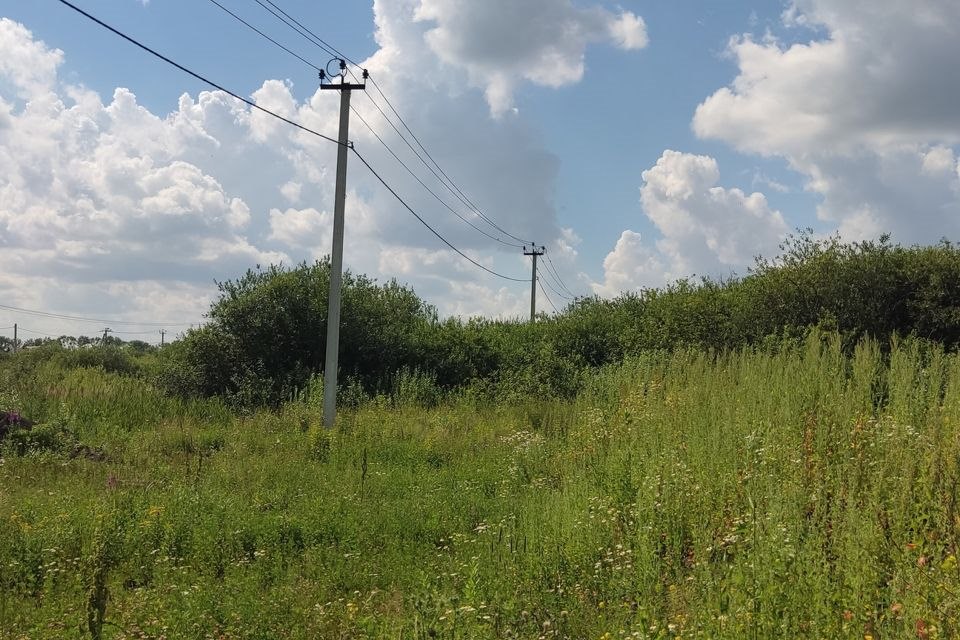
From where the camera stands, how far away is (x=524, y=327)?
24.0m

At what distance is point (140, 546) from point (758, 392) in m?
6.57

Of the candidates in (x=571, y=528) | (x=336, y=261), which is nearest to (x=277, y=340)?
(x=336, y=261)

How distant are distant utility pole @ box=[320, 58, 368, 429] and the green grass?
246 centimetres

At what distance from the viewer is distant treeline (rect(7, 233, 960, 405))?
1469 cm

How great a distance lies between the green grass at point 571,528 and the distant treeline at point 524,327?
5743 millimetres

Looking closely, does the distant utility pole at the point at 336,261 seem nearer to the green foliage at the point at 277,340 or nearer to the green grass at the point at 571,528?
the green grass at the point at 571,528

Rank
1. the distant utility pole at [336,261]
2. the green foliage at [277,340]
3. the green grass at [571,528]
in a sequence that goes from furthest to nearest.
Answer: the green foliage at [277,340] → the distant utility pole at [336,261] → the green grass at [571,528]

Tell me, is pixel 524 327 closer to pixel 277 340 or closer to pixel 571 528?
pixel 277 340

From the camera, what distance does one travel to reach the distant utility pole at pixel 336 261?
555 inches

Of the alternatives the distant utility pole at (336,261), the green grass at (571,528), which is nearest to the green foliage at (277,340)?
the distant utility pole at (336,261)

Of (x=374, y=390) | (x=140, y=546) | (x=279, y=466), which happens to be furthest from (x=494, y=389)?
(x=140, y=546)

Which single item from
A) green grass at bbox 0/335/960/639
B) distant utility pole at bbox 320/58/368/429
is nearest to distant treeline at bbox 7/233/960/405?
distant utility pole at bbox 320/58/368/429

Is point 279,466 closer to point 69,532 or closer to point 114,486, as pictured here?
point 114,486

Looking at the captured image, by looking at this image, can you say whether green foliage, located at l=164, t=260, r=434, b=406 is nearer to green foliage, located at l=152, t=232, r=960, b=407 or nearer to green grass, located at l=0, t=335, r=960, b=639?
green foliage, located at l=152, t=232, r=960, b=407
